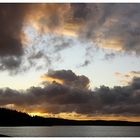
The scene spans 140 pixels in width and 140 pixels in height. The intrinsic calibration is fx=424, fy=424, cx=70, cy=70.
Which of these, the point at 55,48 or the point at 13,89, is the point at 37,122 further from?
the point at 55,48

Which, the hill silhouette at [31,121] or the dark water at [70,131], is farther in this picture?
the hill silhouette at [31,121]

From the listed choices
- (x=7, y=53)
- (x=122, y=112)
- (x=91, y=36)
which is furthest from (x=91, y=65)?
(x=7, y=53)

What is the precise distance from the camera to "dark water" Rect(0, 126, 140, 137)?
14.8 feet

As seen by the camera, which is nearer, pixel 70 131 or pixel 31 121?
pixel 70 131

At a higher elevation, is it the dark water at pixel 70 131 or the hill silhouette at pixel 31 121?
the hill silhouette at pixel 31 121

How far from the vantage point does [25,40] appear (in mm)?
4852

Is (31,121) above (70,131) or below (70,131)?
above

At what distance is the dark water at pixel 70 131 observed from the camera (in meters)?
4.51

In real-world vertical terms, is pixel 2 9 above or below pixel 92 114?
above

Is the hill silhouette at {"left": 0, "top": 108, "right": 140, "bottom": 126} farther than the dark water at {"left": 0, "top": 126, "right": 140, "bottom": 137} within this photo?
Yes

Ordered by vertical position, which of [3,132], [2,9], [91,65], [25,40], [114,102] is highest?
[2,9]

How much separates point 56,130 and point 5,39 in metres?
1.20

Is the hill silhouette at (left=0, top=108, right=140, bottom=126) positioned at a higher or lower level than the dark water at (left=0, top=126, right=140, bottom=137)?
higher

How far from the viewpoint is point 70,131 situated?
466cm
